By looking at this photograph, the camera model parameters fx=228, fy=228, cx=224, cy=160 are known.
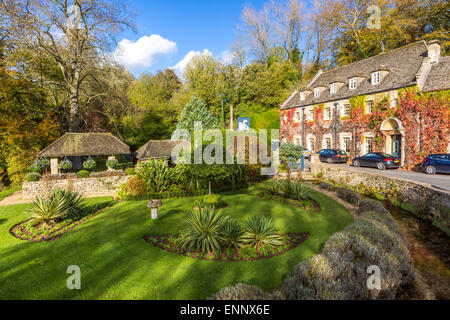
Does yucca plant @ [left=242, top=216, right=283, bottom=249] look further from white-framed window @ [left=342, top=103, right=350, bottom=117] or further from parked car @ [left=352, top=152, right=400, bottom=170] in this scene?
white-framed window @ [left=342, top=103, right=350, bottom=117]

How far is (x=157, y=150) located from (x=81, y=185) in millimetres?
9757

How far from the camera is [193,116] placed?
35.2 m

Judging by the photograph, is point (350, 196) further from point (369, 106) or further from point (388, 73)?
point (388, 73)

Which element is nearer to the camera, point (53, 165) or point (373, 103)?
point (53, 165)

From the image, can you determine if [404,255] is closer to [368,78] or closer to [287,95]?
[368,78]

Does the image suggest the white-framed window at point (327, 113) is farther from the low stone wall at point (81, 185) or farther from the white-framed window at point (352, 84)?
the low stone wall at point (81, 185)

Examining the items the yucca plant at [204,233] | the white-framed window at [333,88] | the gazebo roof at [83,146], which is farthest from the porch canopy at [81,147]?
the white-framed window at [333,88]

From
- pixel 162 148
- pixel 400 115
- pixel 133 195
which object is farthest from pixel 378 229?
pixel 162 148

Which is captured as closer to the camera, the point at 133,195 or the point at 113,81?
the point at 133,195

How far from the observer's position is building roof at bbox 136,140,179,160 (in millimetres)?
23891

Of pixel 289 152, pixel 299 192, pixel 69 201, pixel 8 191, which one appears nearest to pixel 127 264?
pixel 69 201

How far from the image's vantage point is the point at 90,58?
2353 centimetres

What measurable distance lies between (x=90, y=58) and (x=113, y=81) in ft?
12.2

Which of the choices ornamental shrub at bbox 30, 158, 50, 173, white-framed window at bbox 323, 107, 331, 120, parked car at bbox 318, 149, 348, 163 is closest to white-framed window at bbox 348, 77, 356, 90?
white-framed window at bbox 323, 107, 331, 120
